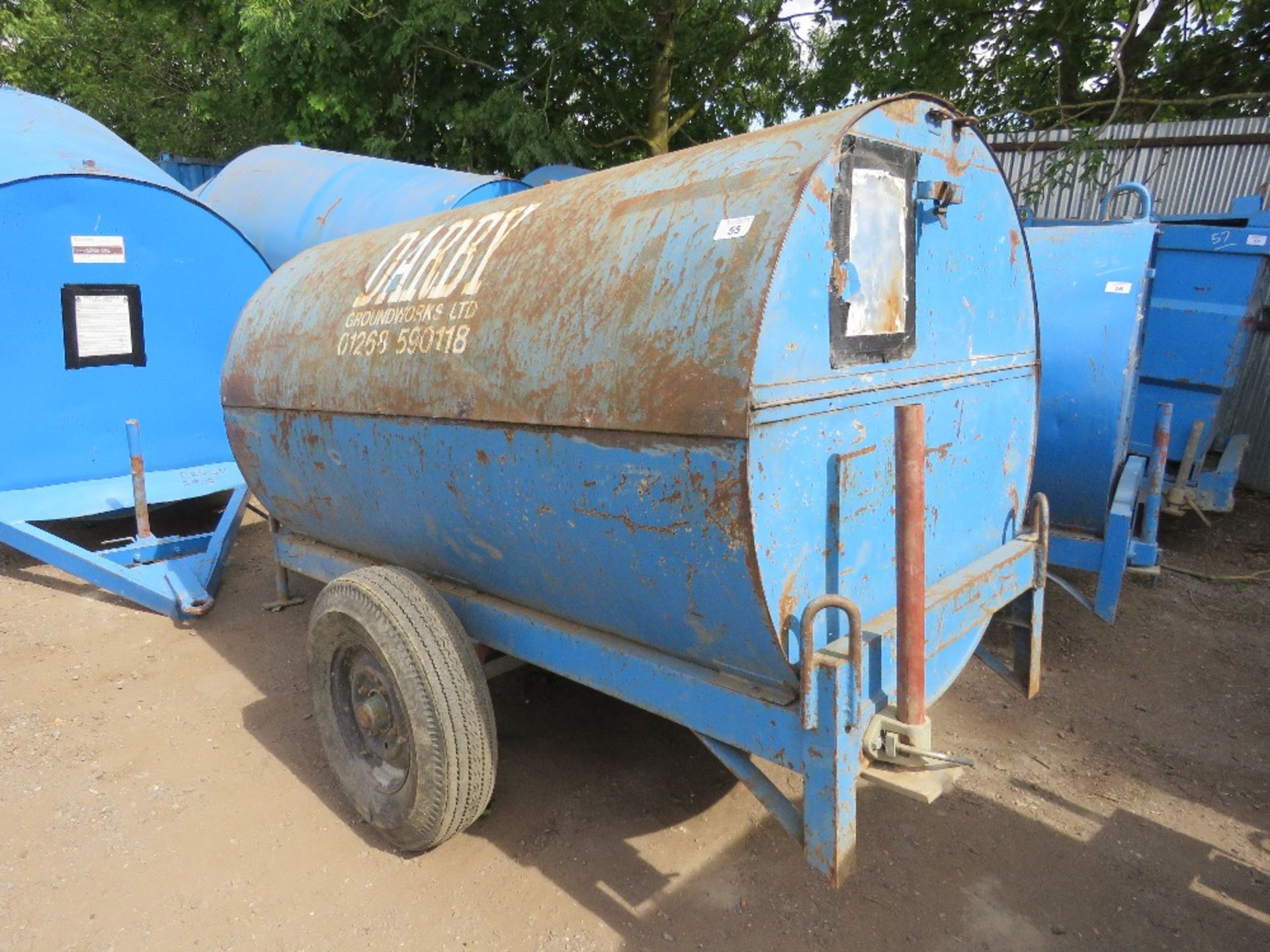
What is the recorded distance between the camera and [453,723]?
106 inches

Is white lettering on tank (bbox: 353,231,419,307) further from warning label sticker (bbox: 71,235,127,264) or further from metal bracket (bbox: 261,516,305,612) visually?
warning label sticker (bbox: 71,235,127,264)

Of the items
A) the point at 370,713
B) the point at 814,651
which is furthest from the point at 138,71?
the point at 814,651

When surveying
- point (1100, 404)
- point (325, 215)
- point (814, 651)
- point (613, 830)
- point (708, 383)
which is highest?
point (325, 215)

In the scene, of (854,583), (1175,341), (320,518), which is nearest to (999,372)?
(854,583)

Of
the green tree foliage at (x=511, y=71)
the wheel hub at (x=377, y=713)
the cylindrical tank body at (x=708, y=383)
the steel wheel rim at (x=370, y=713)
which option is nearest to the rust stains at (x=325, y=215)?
the green tree foliage at (x=511, y=71)

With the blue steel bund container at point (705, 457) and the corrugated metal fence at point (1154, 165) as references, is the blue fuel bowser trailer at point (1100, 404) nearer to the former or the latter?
the blue steel bund container at point (705, 457)

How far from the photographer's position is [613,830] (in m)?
3.06

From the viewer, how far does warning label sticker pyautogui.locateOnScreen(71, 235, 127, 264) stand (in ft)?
17.7

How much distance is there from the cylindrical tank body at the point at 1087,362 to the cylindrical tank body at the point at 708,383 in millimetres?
1043

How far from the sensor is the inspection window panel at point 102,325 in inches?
215

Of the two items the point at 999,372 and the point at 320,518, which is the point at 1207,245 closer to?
the point at 999,372

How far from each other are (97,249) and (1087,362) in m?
5.96

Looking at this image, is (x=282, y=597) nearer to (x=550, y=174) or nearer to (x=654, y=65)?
(x=550, y=174)

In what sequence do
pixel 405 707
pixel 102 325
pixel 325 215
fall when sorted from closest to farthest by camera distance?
pixel 405 707 < pixel 102 325 < pixel 325 215
